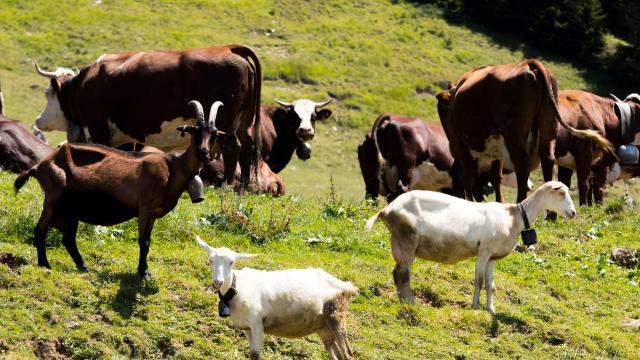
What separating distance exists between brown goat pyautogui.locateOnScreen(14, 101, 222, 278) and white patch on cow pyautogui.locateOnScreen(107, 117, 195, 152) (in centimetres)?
539

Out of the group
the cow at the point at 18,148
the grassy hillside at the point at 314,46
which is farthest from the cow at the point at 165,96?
the grassy hillside at the point at 314,46

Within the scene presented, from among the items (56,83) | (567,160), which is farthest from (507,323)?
(56,83)

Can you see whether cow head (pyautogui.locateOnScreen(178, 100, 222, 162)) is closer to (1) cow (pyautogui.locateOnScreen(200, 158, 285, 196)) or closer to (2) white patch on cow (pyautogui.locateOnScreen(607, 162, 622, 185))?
(1) cow (pyautogui.locateOnScreen(200, 158, 285, 196))

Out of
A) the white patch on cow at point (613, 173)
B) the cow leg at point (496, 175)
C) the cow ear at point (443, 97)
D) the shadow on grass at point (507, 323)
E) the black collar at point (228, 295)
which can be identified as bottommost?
the white patch on cow at point (613, 173)

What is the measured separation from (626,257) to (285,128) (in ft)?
31.7

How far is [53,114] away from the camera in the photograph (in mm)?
20625

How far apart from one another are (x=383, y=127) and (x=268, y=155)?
2753mm

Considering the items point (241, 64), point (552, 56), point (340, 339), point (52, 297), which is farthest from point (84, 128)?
point (552, 56)

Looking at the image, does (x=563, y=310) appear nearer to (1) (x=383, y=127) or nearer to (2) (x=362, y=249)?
(2) (x=362, y=249)

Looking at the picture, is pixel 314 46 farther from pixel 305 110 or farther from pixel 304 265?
pixel 304 265

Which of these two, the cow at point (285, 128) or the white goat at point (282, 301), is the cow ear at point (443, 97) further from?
the white goat at point (282, 301)

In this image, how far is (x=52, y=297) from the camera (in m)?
12.1

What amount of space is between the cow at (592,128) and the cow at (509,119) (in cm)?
280

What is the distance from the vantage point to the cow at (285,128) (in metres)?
24.3
